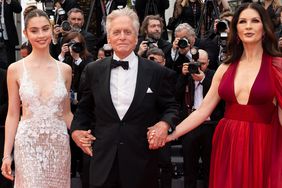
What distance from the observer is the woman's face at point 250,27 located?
491cm

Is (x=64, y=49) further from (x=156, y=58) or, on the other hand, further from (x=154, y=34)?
(x=154, y=34)

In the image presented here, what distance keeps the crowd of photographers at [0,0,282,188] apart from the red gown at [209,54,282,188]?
1.67 meters

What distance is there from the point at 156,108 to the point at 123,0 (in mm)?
5579

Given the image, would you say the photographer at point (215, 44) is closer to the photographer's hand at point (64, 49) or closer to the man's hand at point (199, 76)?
Answer: the man's hand at point (199, 76)

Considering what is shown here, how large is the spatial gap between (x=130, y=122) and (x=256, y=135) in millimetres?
1018

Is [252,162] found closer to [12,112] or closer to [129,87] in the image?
[129,87]

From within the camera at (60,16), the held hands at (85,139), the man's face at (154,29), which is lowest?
the held hands at (85,139)

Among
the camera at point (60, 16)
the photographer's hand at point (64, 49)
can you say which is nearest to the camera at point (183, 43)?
the photographer's hand at point (64, 49)

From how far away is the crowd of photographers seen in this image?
7523mm

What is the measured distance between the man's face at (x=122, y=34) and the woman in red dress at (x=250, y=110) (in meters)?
0.85

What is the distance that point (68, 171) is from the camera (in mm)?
5406

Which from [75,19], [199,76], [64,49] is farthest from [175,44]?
[75,19]

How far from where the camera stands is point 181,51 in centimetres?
806

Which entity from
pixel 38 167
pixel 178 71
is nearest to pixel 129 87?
pixel 38 167
